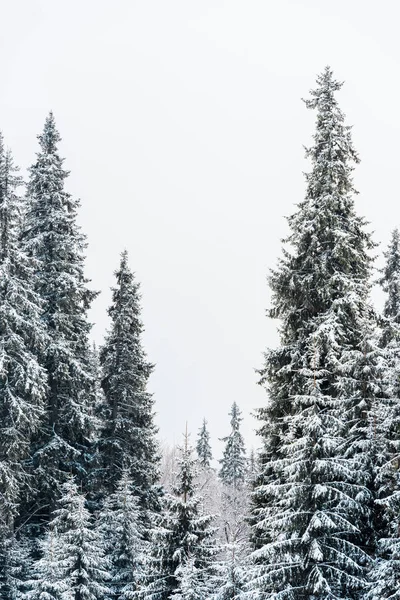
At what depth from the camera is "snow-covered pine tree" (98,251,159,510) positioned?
27.8 metres

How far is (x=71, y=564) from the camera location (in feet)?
65.0

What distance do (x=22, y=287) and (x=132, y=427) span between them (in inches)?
341

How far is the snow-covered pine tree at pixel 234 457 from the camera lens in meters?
79.1

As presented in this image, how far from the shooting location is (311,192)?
66.8ft

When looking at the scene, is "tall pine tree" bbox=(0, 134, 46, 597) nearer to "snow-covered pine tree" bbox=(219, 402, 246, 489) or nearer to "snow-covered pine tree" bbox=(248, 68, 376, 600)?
"snow-covered pine tree" bbox=(248, 68, 376, 600)

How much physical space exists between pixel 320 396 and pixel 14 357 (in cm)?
1386

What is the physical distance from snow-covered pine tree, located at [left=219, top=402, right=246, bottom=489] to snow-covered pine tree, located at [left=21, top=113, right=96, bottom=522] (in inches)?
2111

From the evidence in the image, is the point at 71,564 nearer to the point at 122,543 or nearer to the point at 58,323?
the point at 122,543

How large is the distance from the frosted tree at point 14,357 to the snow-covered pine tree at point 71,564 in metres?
2.68

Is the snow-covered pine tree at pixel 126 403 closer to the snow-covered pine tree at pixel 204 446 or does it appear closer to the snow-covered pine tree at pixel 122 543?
the snow-covered pine tree at pixel 122 543

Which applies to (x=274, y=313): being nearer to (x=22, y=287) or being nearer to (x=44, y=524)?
(x=22, y=287)

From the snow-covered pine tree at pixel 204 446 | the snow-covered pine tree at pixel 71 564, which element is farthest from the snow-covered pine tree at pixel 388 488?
the snow-covered pine tree at pixel 204 446

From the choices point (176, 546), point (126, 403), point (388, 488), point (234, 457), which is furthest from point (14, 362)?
point (234, 457)

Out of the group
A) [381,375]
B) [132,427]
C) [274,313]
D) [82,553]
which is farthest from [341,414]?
[132,427]
